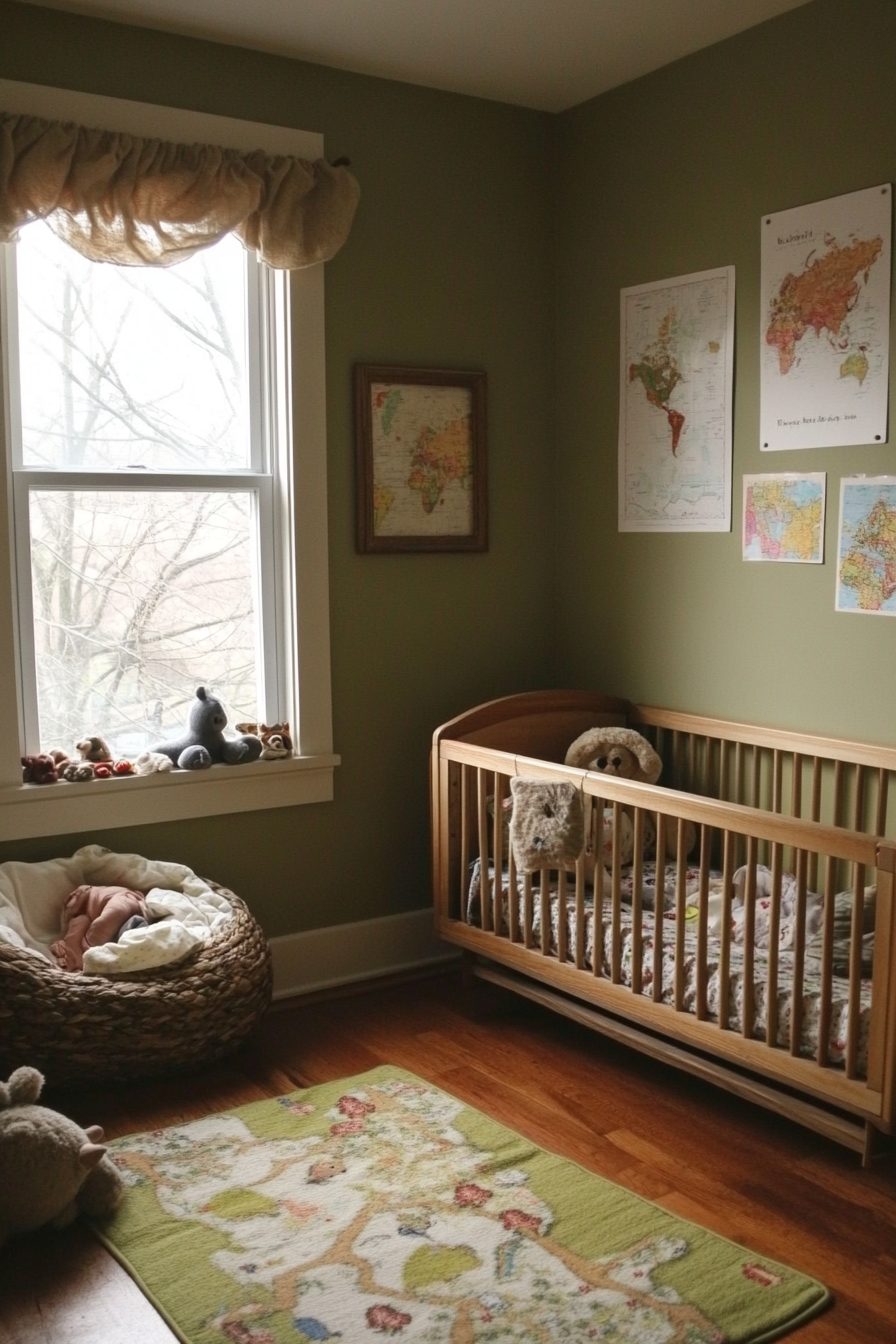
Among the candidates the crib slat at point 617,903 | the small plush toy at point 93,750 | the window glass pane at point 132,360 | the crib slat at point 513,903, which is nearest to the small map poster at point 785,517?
the crib slat at point 617,903

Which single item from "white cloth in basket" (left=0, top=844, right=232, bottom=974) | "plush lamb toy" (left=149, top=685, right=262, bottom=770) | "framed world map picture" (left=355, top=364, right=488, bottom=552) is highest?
"framed world map picture" (left=355, top=364, right=488, bottom=552)

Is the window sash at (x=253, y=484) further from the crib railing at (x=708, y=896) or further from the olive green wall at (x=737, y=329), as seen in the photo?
the olive green wall at (x=737, y=329)

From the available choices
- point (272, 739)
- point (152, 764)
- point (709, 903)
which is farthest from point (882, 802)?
point (152, 764)

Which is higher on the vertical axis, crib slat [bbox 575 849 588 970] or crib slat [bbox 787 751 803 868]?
crib slat [bbox 787 751 803 868]

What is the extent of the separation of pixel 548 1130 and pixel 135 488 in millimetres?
1806

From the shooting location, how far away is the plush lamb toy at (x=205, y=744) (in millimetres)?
3182

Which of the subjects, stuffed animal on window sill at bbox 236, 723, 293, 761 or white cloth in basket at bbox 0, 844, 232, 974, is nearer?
white cloth in basket at bbox 0, 844, 232, 974

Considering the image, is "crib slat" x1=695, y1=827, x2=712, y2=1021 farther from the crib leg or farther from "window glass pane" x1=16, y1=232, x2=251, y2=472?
"window glass pane" x1=16, y1=232, x2=251, y2=472

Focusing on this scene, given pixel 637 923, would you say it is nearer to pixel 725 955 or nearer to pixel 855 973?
pixel 725 955

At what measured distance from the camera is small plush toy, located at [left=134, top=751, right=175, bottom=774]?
3.14 metres

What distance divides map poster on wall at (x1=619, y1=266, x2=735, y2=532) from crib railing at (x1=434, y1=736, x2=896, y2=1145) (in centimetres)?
58

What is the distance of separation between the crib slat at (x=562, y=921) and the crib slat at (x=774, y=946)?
1.93 feet

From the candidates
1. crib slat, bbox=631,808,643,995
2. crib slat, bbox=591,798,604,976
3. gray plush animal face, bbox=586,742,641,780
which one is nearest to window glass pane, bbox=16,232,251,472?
gray plush animal face, bbox=586,742,641,780

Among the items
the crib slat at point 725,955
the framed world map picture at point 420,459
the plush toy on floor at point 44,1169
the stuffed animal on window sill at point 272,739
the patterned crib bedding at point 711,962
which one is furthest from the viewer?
the framed world map picture at point 420,459
